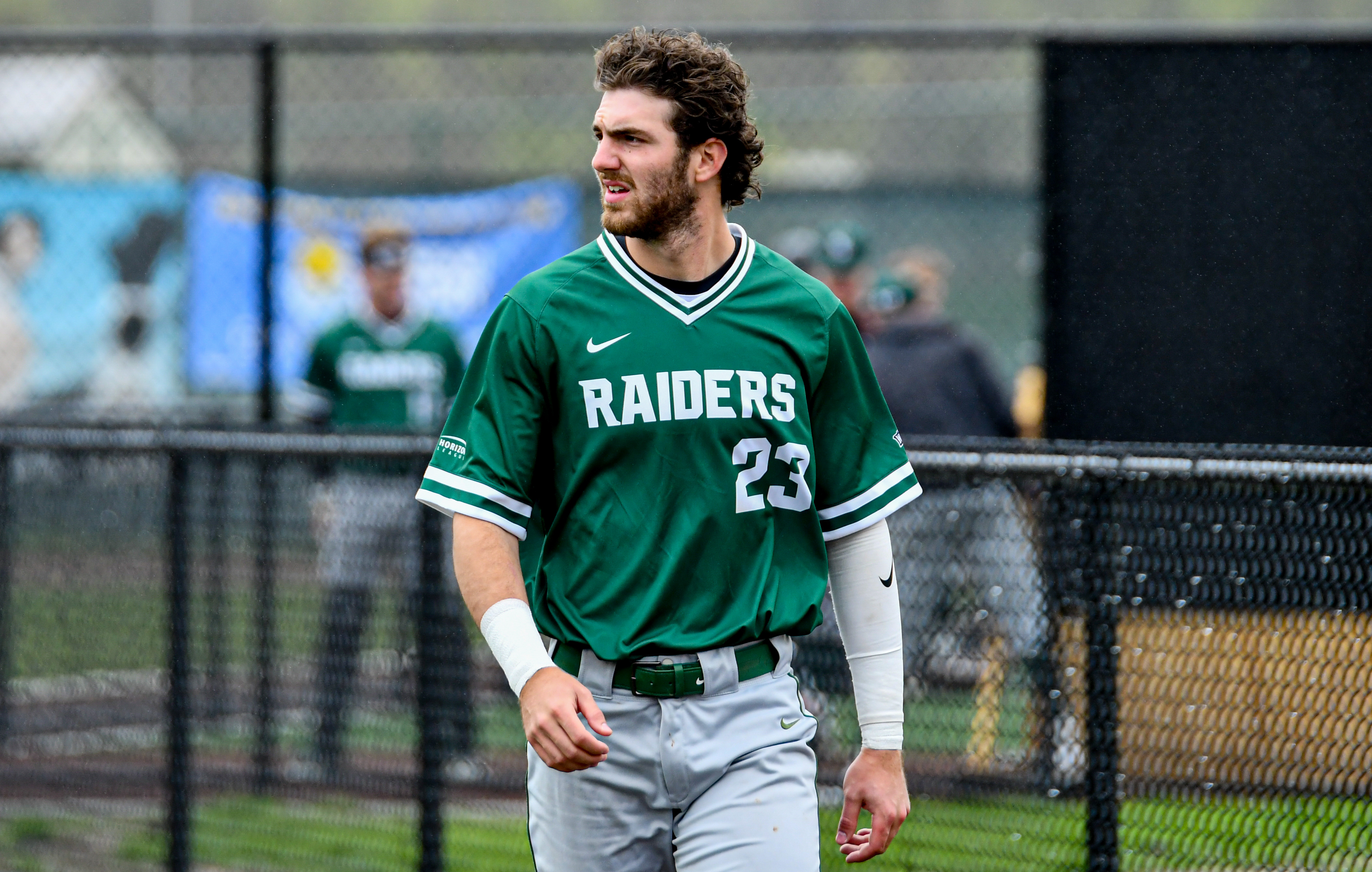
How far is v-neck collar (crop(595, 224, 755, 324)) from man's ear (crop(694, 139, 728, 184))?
17 cm

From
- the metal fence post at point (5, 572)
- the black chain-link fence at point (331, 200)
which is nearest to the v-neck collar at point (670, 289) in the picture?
the black chain-link fence at point (331, 200)

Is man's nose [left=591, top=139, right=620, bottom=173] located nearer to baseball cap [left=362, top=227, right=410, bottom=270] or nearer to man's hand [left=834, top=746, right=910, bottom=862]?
man's hand [left=834, top=746, right=910, bottom=862]

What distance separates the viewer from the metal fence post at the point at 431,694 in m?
4.97

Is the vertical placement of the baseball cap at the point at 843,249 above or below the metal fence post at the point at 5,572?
above

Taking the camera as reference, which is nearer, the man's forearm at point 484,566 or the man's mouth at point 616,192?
the man's forearm at point 484,566

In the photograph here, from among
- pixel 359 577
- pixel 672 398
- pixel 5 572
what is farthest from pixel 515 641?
pixel 5 572

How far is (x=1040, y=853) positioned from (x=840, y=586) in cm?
141

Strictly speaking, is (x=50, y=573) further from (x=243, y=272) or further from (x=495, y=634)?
(x=243, y=272)

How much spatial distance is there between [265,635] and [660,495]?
110 inches

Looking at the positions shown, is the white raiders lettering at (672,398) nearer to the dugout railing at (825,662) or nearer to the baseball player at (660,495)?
the baseball player at (660,495)

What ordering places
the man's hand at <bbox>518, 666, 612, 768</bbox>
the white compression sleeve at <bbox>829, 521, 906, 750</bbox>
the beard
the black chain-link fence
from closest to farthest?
the man's hand at <bbox>518, 666, 612, 768</bbox>, the beard, the white compression sleeve at <bbox>829, 521, 906, 750</bbox>, the black chain-link fence

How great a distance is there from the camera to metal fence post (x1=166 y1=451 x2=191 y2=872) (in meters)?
5.28

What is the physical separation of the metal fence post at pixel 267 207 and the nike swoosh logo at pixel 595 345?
13.0 feet

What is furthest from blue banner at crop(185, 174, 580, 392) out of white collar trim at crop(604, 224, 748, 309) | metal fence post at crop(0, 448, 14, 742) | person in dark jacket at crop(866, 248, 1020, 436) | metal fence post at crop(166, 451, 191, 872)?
white collar trim at crop(604, 224, 748, 309)
